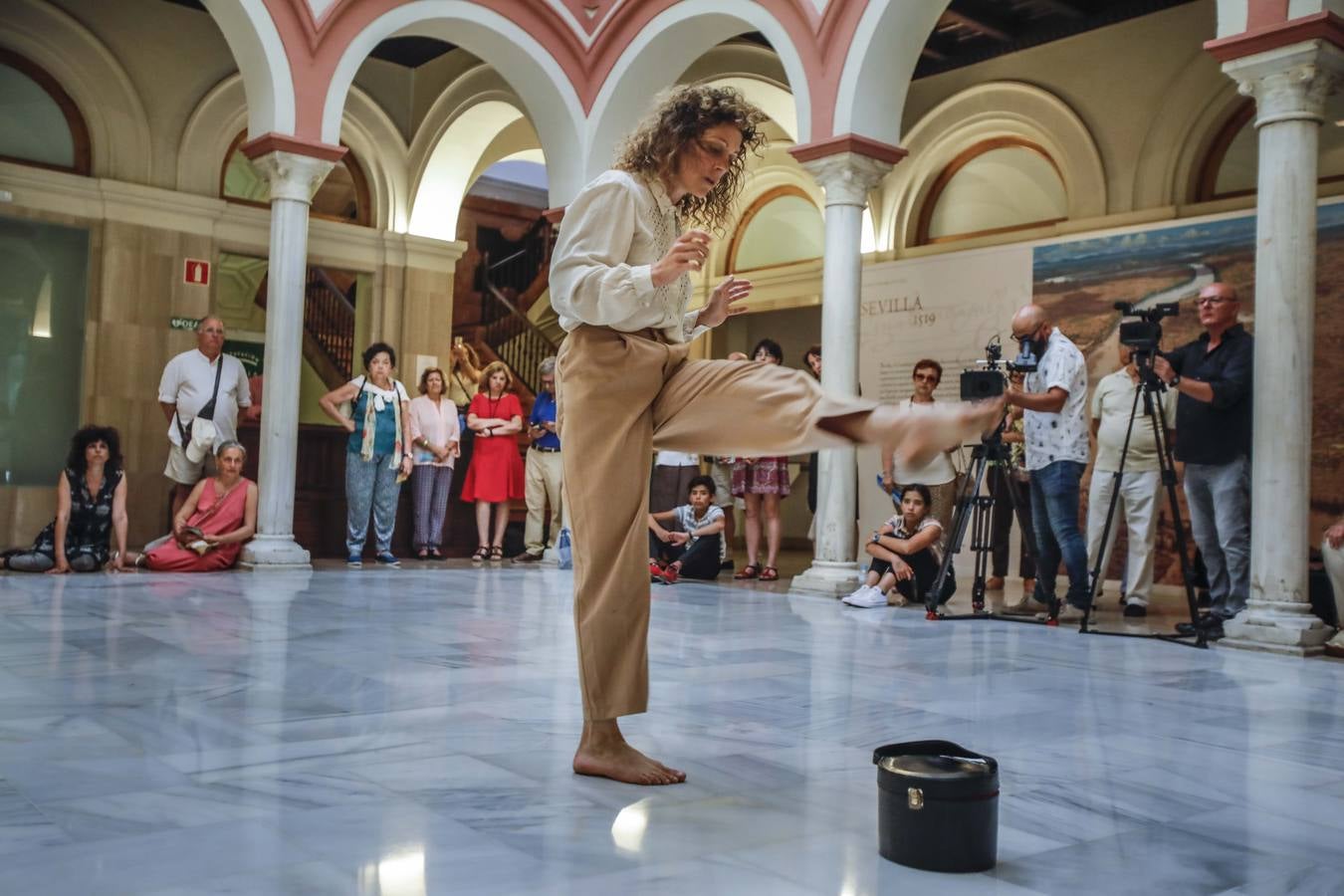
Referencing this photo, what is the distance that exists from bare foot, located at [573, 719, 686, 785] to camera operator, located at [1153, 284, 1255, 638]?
14.3 feet

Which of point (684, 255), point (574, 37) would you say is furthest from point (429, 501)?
point (684, 255)

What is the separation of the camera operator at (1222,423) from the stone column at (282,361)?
19.5ft

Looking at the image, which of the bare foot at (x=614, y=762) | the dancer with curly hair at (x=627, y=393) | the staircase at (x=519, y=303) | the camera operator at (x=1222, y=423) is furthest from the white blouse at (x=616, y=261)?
the staircase at (x=519, y=303)

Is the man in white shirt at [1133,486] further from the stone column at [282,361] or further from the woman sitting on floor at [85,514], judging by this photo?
the woman sitting on floor at [85,514]

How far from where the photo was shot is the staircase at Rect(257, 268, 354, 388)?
14.4m

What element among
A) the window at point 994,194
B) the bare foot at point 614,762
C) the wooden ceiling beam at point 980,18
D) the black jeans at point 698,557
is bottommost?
the bare foot at point 614,762

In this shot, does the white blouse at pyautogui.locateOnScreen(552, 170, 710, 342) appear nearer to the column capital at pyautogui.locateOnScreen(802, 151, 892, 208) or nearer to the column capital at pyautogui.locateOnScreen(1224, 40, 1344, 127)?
the column capital at pyautogui.locateOnScreen(1224, 40, 1344, 127)

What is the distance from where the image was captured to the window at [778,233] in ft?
47.1

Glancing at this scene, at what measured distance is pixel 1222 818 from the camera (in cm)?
290

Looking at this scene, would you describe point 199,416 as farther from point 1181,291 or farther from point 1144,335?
point 1181,291

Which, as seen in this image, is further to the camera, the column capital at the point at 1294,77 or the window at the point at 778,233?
the window at the point at 778,233

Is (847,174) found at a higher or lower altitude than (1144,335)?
higher

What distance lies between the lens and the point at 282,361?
913cm

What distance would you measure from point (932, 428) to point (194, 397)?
25.8ft
